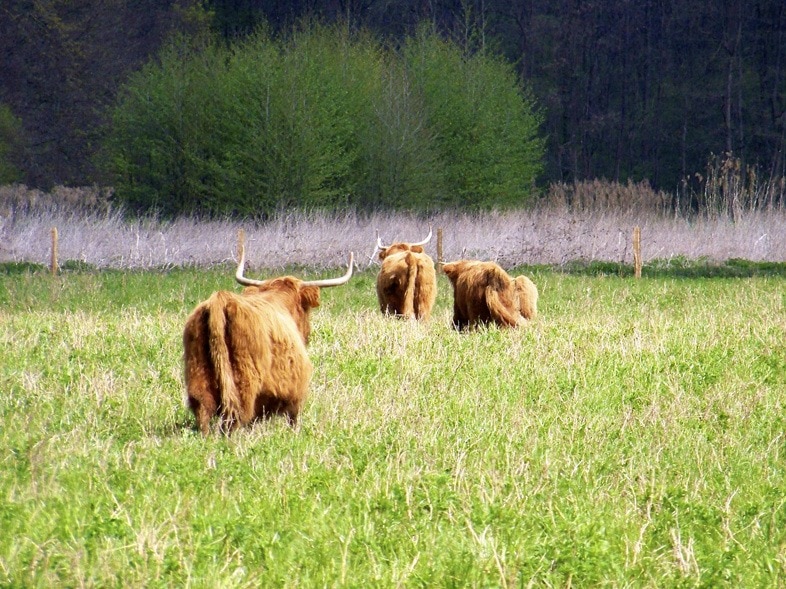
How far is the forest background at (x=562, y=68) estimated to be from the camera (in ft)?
154

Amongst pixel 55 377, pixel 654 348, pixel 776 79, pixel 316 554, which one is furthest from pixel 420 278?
pixel 776 79

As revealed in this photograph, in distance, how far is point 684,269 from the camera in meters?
23.4

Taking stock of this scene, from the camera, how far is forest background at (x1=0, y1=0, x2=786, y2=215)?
1852 inches

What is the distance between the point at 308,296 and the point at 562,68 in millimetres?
50826

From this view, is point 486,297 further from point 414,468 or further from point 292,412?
point 414,468

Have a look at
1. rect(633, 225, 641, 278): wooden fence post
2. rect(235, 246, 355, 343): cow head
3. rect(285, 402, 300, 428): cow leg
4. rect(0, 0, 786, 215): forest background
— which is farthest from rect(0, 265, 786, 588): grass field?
rect(0, 0, 786, 215): forest background

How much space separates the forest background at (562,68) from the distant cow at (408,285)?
32256 millimetres

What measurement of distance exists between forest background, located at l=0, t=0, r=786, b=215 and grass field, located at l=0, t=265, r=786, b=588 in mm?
35758

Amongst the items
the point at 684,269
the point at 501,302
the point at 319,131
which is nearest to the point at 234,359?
the point at 501,302

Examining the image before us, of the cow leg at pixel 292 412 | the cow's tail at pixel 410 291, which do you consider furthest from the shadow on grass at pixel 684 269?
the cow leg at pixel 292 412

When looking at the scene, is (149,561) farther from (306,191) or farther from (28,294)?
(306,191)

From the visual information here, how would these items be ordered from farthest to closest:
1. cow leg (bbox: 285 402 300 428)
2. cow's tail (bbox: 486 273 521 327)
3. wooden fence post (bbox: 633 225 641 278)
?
wooden fence post (bbox: 633 225 641 278), cow's tail (bbox: 486 273 521 327), cow leg (bbox: 285 402 300 428)

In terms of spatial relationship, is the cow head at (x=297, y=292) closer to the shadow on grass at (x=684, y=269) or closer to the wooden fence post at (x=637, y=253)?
the wooden fence post at (x=637, y=253)

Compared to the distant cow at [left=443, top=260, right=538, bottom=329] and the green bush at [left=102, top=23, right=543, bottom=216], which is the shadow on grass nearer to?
the distant cow at [left=443, top=260, right=538, bottom=329]
